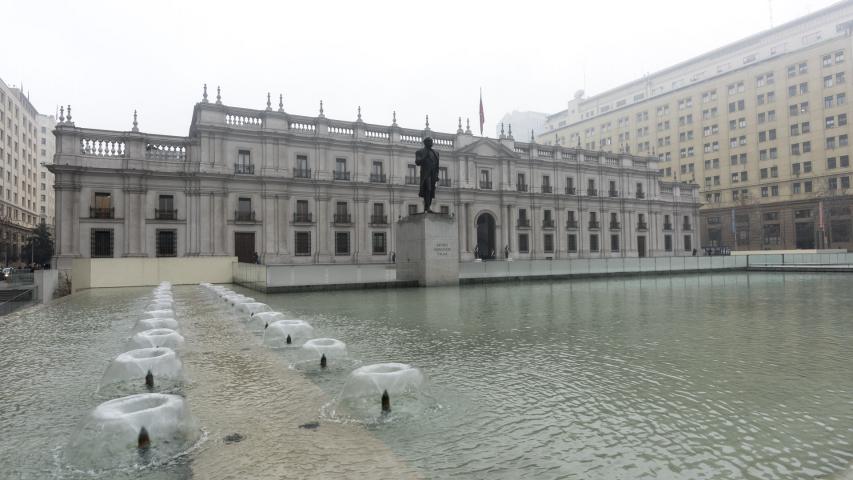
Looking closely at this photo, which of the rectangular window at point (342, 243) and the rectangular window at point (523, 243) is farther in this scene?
the rectangular window at point (523, 243)

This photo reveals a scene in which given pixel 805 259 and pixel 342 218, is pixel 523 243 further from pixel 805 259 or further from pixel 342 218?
pixel 805 259

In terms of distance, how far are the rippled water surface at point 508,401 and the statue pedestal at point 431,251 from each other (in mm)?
10439

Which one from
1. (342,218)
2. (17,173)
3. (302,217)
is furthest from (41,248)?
(342,218)

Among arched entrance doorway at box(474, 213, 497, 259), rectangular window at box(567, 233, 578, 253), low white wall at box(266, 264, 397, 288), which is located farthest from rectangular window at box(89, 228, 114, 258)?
rectangular window at box(567, 233, 578, 253)

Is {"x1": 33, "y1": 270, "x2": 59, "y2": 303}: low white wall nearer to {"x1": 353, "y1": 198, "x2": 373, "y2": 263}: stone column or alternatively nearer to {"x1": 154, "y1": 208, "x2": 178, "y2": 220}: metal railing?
{"x1": 154, "y1": 208, "x2": 178, "y2": 220}: metal railing

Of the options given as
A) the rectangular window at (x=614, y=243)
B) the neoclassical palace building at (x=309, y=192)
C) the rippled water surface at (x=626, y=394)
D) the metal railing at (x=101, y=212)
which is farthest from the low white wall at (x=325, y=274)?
the rectangular window at (x=614, y=243)

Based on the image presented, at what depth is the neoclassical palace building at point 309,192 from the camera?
3369 cm

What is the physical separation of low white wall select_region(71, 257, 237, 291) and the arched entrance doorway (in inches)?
1065

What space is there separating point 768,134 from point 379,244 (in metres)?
54.4

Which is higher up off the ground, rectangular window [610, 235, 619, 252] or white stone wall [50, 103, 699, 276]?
white stone wall [50, 103, 699, 276]

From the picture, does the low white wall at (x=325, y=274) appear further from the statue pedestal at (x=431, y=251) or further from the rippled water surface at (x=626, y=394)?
the rippled water surface at (x=626, y=394)

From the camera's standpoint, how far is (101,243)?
1320 inches

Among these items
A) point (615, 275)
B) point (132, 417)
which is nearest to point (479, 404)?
point (132, 417)

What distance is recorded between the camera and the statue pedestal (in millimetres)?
19328
